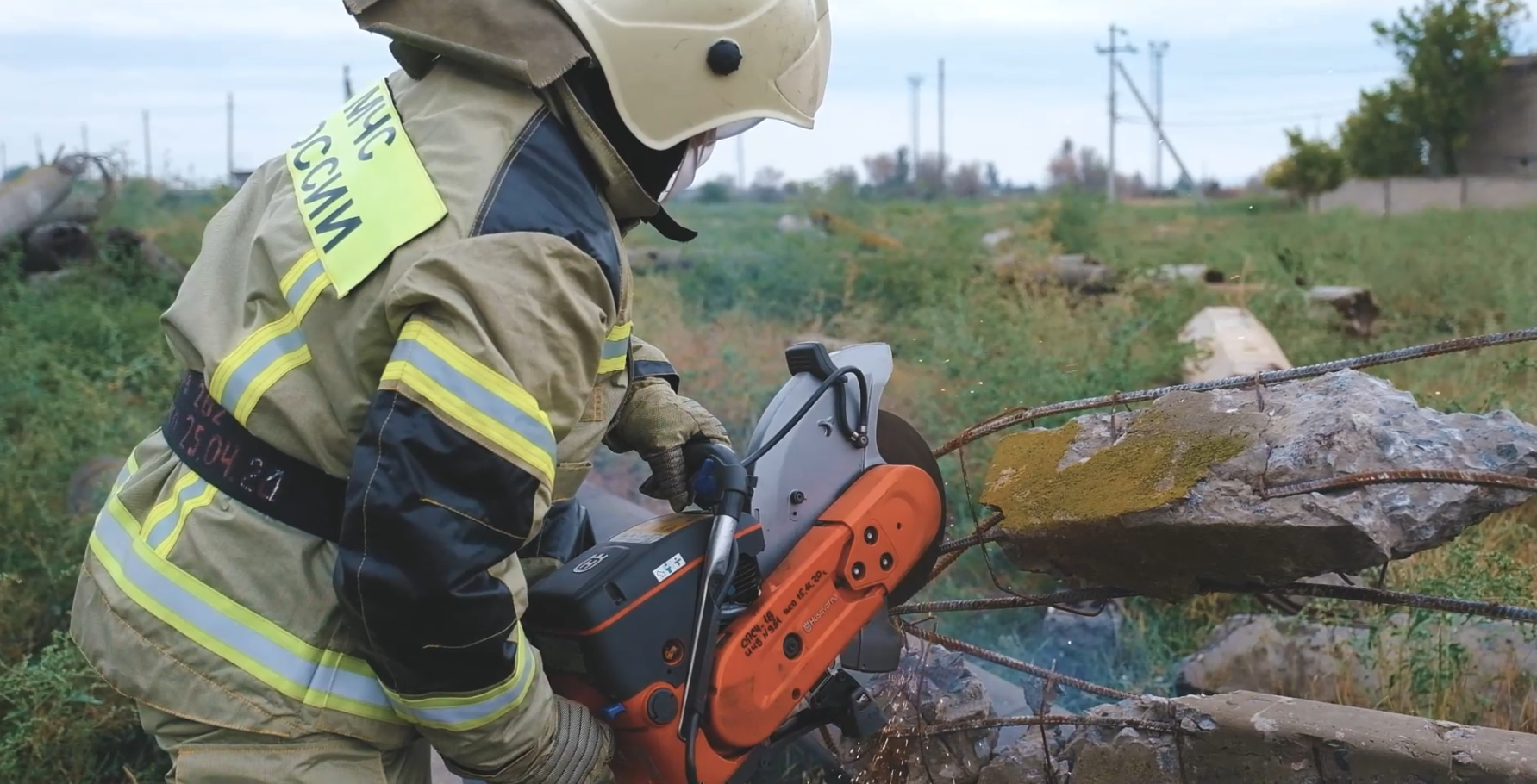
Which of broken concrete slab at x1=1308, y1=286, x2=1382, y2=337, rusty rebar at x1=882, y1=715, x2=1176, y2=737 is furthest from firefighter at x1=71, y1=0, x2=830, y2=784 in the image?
broken concrete slab at x1=1308, y1=286, x2=1382, y2=337

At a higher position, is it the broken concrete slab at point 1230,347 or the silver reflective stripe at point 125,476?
the silver reflective stripe at point 125,476

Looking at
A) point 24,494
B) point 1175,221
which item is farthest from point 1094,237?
point 24,494

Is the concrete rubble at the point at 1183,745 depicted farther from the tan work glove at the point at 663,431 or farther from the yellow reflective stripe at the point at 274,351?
the yellow reflective stripe at the point at 274,351

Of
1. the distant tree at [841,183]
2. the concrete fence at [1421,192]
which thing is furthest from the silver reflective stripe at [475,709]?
the concrete fence at [1421,192]

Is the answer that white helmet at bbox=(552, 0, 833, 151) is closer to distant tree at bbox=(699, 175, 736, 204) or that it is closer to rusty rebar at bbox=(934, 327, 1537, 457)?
rusty rebar at bbox=(934, 327, 1537, 457)

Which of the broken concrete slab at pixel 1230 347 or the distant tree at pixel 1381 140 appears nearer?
the broken concrete slab at pixel 1230 347

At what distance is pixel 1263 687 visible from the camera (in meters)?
3.64

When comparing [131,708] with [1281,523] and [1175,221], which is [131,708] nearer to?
[1281,523]

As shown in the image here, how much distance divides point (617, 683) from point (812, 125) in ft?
3.44

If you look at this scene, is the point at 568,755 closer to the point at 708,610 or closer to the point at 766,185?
the point at 708,610

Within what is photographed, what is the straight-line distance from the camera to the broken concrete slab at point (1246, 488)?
2.20 metres

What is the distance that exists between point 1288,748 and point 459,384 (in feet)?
5.85

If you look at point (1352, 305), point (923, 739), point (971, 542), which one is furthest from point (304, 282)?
point (1352, 305)

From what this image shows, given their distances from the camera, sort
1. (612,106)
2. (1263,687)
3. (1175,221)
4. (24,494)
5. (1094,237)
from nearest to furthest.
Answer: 1. (612,106)
2. (1263,687)
3. (24,494)
4. (1094,237)
5. (1175,221)
